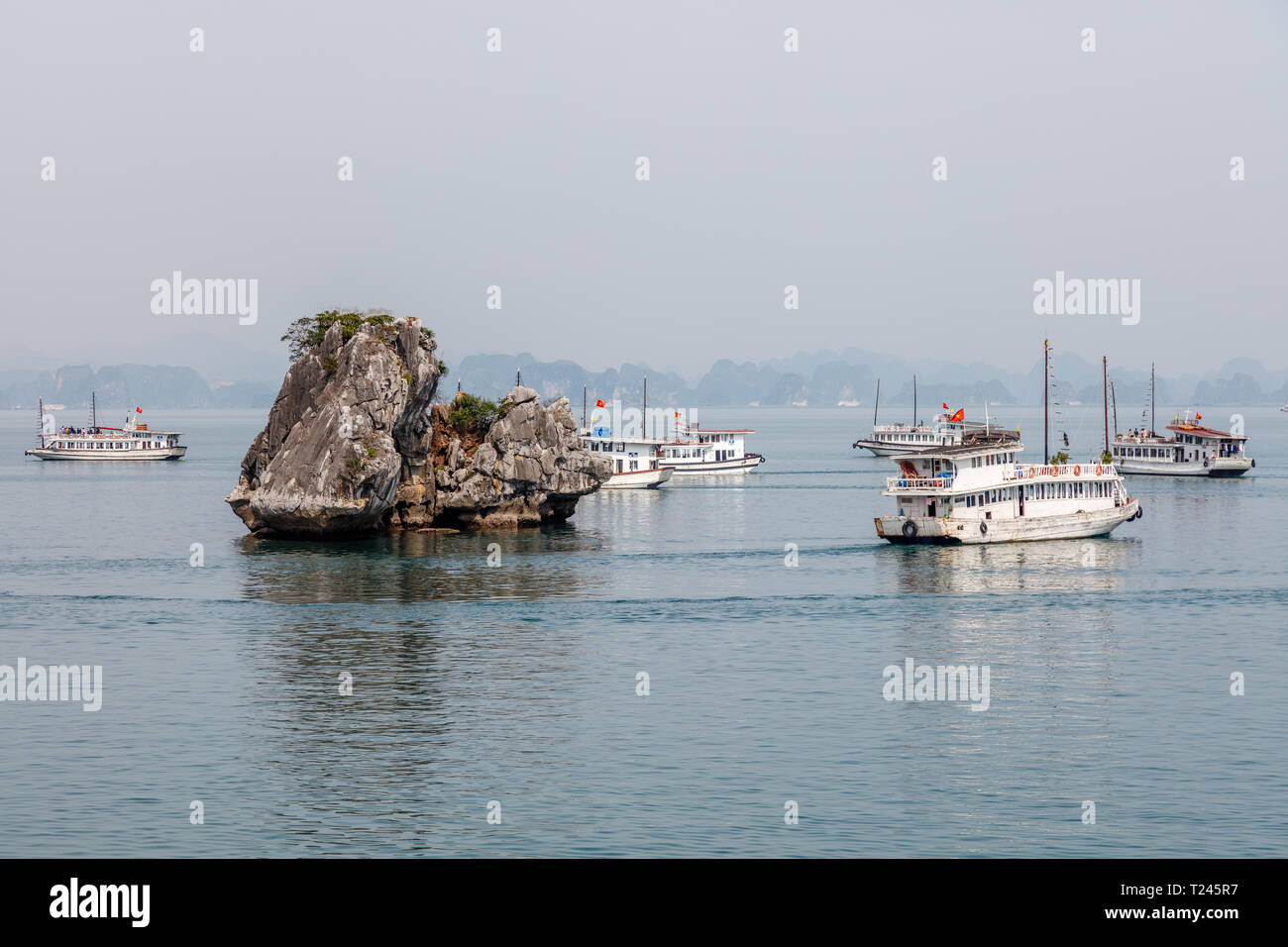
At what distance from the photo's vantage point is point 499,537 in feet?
281

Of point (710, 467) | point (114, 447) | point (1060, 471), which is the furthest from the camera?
point (114, 447)

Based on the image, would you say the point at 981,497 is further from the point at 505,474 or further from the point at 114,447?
the point at 114,447

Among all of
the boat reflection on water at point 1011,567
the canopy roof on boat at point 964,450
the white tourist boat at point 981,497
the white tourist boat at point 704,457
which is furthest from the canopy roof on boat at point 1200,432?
the canopy roof on boat at point 964,450

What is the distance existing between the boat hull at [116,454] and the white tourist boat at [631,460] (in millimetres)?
73925

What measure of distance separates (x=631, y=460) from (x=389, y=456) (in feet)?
196

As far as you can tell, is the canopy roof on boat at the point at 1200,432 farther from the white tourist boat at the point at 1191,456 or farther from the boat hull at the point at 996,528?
the boat hull at the point at 996,528

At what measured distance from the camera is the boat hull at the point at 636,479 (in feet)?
438

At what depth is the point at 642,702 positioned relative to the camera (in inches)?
1587

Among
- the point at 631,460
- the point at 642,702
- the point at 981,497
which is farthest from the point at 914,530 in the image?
the point at 631,460

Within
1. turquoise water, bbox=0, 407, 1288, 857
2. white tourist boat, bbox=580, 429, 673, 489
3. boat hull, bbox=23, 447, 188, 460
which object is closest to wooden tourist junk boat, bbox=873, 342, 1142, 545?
turquoise water, bbox=0, 407, 1288, 857

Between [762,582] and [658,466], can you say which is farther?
[658,466]
